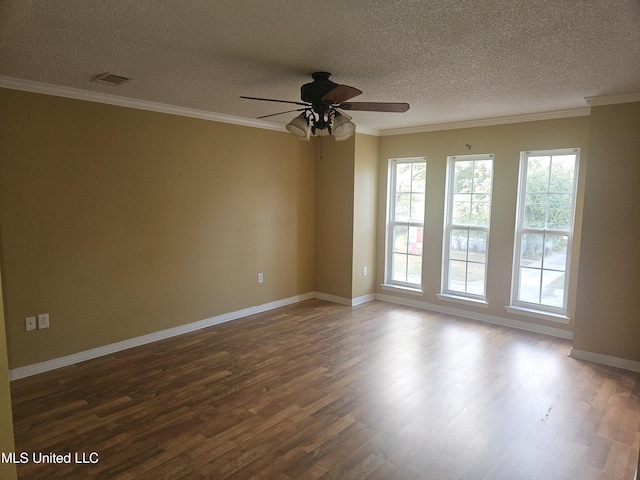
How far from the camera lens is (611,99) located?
3623mm

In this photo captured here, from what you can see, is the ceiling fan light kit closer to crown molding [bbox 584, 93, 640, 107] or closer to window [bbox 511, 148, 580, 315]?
crown molding [bbox 584, 93, 640, 107]

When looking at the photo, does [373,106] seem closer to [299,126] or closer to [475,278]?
[299,126]

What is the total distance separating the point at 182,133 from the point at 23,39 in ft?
6.56

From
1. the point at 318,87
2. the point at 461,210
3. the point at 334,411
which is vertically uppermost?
the point at 318,87

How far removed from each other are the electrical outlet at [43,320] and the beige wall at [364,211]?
360 cm

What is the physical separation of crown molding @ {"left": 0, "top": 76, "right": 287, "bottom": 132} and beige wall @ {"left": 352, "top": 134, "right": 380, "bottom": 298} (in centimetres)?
136

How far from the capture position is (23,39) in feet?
7.91

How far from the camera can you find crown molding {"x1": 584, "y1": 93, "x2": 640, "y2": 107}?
139 inches

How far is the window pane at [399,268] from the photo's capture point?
5.91 meters

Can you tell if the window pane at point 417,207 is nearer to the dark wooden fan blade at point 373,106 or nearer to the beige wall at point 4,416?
the dark wooden fan blade at point 373,106

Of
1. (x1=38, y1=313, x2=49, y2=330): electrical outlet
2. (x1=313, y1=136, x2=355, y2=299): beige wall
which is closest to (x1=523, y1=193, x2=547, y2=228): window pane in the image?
(x1=313, y1=136, x2=355, y2=299): beige wall

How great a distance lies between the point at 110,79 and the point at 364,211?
3.56m

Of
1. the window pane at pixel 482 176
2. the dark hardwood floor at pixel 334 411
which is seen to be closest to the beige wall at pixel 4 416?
the dark hardwood floor at pixel 334 411

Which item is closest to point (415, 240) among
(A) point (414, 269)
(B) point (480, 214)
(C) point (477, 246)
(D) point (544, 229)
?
(A) point (414, 269)
